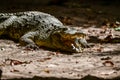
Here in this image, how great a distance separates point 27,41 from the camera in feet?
25.5

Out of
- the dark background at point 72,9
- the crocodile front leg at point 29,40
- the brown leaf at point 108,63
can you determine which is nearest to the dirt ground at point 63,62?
the brown leaf at point 108,63

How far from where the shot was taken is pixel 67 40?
7.31 metres

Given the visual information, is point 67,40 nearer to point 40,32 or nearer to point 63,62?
point 40,32

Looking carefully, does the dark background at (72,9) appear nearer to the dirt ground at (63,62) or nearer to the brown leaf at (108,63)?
the dirt ground at (63,62)

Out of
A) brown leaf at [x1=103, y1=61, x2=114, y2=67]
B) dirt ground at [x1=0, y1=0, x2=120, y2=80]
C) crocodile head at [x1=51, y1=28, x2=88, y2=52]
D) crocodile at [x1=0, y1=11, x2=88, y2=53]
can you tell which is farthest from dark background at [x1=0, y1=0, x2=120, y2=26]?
brown leaf at [x1=103, y1=61, x2=114, y2=67]

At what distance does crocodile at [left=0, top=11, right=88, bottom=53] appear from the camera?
7270mm

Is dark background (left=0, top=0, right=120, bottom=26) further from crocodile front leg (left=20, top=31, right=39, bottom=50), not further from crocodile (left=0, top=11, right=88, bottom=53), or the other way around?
crocodile front leg (left=20, top=31, right=39, bottom=50)

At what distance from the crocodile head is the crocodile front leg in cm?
44

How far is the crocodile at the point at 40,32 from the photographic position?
23.9ft

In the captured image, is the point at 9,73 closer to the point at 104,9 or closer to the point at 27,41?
the point at 27,41

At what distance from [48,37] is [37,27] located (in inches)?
22.2

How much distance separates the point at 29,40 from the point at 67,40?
0.96m

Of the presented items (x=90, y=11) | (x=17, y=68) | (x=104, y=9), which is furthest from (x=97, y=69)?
(x=104, y=9)

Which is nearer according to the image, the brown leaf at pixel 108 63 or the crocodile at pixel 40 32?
the brown leaf at pixel 108 63
